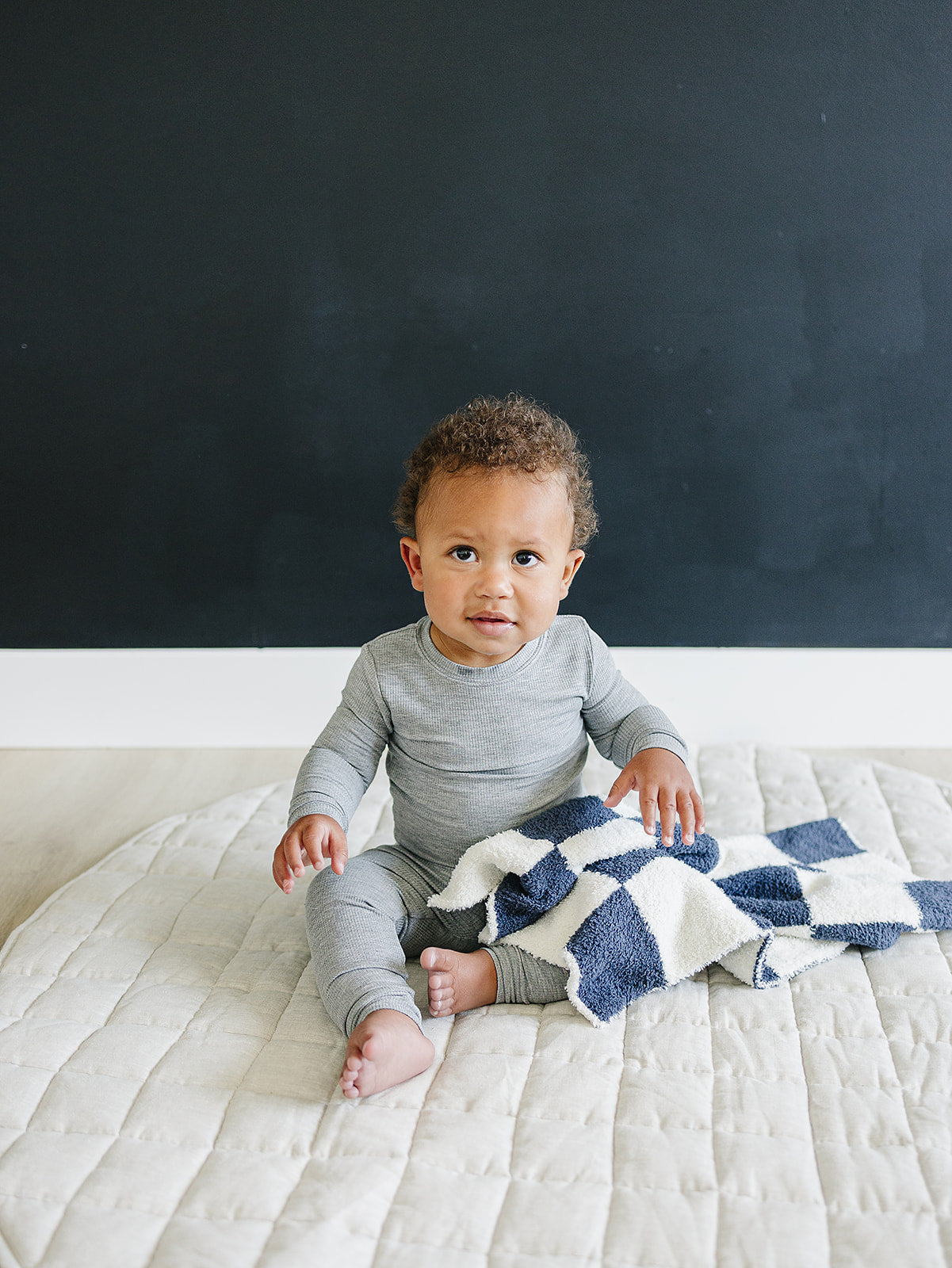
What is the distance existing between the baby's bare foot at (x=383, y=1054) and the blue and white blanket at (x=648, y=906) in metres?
0.17

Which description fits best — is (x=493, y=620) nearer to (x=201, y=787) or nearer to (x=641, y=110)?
(x=201, y=787)

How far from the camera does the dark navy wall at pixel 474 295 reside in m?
1.74

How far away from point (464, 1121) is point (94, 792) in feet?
3.65

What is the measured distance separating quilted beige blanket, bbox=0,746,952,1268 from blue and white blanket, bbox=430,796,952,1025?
28 millimetres

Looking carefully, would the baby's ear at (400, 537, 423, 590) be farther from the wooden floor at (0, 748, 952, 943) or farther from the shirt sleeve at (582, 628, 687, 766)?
the wooden floor at (0, 748, 952, 943)

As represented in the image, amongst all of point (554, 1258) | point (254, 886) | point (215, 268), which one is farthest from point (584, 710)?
point (215, 268)

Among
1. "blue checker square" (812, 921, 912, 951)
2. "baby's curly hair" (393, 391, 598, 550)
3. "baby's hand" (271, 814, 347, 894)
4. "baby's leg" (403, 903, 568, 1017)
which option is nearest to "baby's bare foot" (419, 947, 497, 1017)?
"baby's leg" (403, 903, 568, 1017)

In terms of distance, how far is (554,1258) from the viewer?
29.7 inches

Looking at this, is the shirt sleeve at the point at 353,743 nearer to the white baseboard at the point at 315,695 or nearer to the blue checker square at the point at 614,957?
the blue checker square at the point at 614,957

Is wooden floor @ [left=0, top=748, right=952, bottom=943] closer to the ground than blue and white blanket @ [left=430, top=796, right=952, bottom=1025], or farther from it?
closer to the ground

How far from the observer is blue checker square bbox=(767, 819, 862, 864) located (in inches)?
51.7

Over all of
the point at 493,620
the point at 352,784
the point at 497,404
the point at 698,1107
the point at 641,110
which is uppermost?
the point at 641,110

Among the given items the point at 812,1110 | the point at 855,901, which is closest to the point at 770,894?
the point at 855,901

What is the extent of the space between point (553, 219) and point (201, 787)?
3.75ft
